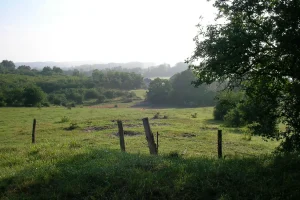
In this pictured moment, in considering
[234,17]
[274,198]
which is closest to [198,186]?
[274,198]

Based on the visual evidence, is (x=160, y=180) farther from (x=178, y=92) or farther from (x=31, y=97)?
(x=178, y=92)

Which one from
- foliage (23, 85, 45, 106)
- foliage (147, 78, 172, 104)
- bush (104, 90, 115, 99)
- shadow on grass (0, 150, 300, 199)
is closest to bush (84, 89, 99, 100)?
bush (104, 90, 115, 99)

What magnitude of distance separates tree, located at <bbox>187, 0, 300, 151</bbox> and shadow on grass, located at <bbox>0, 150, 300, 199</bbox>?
72.8 inches

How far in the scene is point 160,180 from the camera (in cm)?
879

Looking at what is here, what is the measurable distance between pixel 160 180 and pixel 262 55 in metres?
7.10

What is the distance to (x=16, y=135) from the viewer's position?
30.3 metres

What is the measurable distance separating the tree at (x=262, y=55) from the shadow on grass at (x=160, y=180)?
1.85 m

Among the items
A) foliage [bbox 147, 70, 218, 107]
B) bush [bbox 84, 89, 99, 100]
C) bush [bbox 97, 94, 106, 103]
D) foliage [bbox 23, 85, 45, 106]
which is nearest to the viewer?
foliage [bbox 23, 85, 45, 106]

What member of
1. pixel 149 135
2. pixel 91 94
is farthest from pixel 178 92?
pixel 149 135

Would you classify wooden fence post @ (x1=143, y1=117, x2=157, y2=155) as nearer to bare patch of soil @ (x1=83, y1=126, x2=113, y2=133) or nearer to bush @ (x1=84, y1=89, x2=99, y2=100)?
bare patch of soil @ (x1=83, y1=126, x2=113, y2=133)

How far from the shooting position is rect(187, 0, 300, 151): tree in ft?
32.8

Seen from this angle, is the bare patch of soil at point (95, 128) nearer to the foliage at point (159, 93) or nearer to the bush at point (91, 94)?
the foliage at point (159, 93)

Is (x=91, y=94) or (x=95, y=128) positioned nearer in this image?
(x=95, y=128)

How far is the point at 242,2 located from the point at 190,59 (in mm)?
3595
